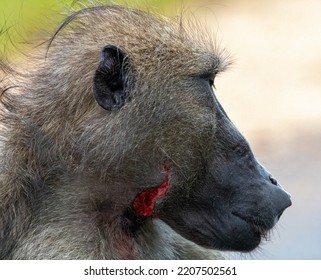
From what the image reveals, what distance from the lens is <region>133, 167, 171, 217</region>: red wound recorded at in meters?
3.16

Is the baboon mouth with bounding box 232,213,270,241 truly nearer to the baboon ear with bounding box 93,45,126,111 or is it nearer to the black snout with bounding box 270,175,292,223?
the black snout with bounding box 270,175,292,223

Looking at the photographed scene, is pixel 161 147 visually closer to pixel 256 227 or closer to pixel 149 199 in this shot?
pixel 149 199

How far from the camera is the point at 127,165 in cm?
315

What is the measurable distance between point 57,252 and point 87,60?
0.64m

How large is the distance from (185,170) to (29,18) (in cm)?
93

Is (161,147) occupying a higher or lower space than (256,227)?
higher

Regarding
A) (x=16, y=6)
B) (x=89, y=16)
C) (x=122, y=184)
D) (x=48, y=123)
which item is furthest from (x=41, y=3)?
(x=122, y=184)

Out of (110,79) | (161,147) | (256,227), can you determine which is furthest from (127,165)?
(256,227)

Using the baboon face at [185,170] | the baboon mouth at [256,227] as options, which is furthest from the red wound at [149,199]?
the baboon mouth at [256,227]

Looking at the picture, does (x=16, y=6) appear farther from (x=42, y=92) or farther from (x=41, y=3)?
(x=42, y=92)

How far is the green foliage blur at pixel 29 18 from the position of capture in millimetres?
3539

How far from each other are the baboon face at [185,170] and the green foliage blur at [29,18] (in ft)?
1.57

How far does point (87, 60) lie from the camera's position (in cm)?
321

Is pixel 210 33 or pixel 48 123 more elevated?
pixel 210 33
